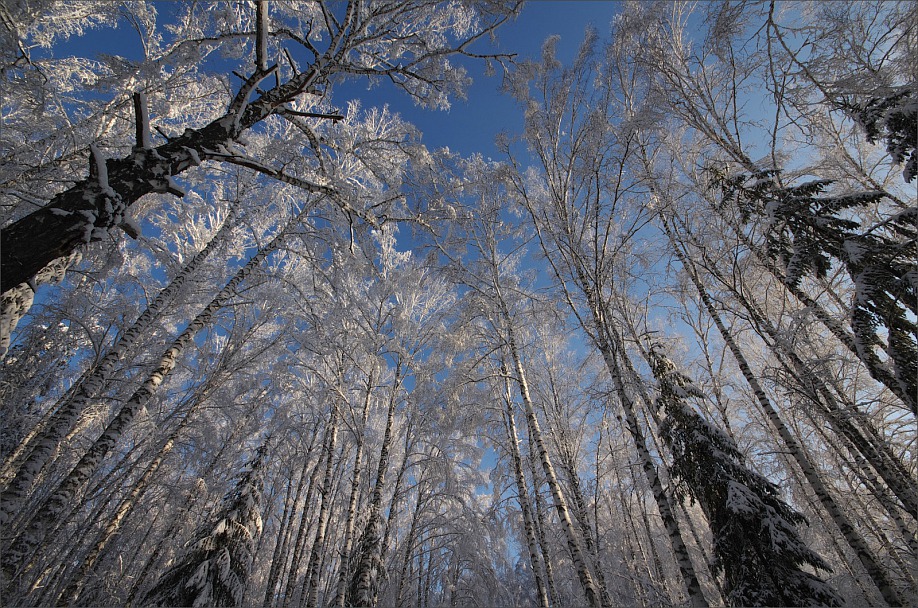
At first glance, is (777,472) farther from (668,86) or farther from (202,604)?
(202,604)

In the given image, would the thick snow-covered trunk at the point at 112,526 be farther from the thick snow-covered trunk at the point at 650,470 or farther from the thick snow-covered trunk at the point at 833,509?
the thick snow-covered trunk at the point at 833,509

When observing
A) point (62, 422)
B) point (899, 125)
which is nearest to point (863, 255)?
point (899, 125)

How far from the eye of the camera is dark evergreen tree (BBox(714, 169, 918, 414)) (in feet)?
11.2

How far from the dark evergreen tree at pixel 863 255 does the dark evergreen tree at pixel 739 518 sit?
179 cm

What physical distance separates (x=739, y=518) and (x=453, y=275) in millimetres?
6327

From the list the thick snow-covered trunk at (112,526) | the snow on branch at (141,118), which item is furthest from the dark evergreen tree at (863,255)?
the thick snow-covered trunk at (112,526)

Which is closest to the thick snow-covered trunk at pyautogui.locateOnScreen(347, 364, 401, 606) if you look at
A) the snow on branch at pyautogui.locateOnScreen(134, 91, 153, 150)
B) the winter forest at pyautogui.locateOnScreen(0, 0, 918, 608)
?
the winter forest at pyautogui.locateOnScreen(0, 0, 918, 608)

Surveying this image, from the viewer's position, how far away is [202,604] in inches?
243

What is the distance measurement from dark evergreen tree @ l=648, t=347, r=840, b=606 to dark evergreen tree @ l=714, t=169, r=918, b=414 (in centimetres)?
179

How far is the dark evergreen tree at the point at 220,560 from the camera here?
245 inches

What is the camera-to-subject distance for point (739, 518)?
13.5 ft

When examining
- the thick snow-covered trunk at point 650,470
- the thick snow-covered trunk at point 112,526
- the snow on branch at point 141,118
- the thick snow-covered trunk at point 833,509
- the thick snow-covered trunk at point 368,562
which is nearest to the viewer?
the snow on branch at point 141,118

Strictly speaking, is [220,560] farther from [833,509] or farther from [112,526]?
[833,509]

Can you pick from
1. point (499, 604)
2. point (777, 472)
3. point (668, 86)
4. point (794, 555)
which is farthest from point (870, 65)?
point (499, 604)
